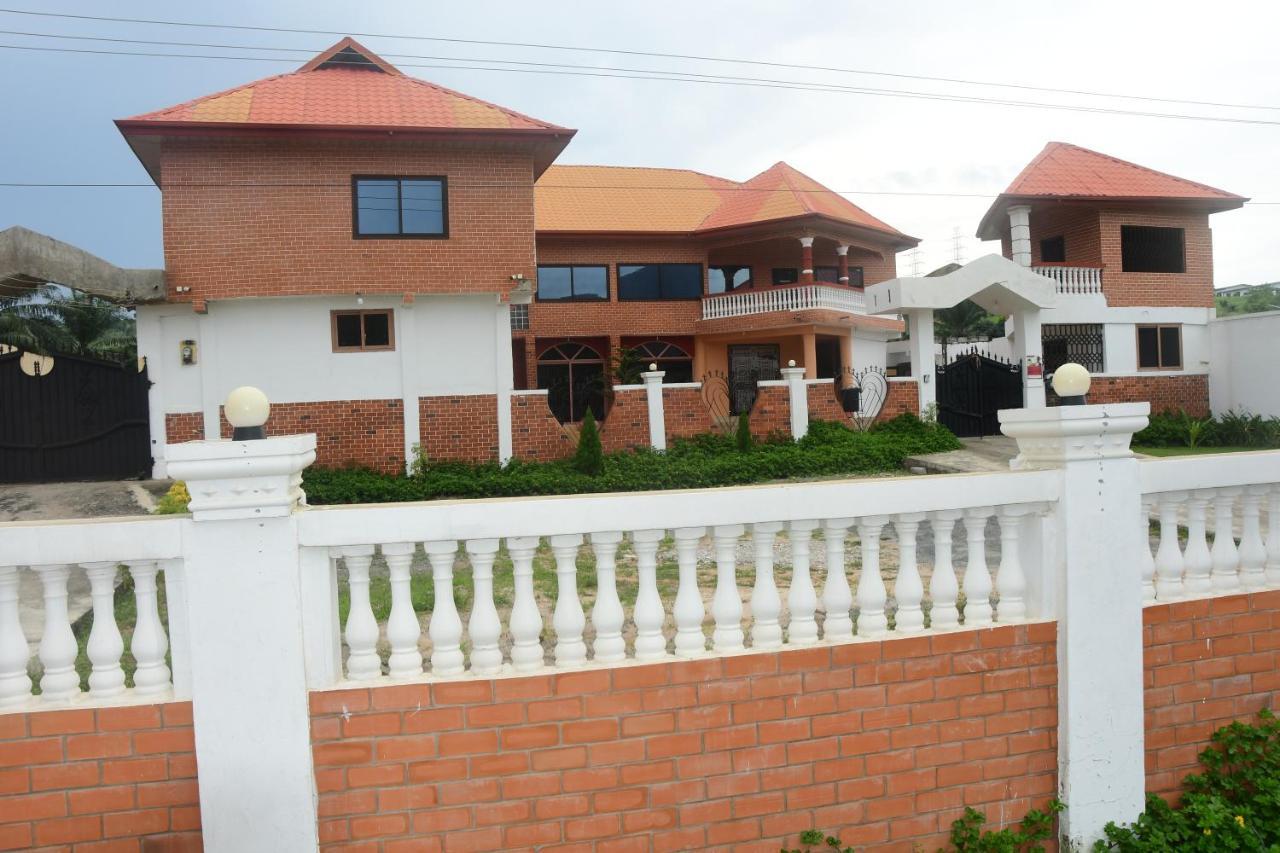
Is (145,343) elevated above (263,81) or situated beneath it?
situated beneath

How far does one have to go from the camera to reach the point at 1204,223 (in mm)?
21969

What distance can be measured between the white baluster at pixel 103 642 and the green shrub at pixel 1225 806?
352cm

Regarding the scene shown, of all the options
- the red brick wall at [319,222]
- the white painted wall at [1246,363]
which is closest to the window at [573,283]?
the red brick wall at [319,222]

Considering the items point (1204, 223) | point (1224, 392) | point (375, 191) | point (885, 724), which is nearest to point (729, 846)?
point (885, 724)

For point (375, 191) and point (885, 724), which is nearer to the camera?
point (885, 724)

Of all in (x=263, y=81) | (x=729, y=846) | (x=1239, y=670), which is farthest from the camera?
(x=263, y=81)

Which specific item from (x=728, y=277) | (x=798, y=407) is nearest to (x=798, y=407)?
(x=798, y=407)

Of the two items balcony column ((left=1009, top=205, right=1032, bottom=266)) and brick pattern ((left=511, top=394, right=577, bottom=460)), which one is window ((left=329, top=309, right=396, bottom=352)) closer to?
brick pattern ((left=511, top=394, right=577, bottom=460))

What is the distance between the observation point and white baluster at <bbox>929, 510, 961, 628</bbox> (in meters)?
3.23

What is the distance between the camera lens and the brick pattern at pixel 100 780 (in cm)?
266

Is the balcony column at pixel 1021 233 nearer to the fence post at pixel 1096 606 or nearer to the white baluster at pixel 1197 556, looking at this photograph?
the white baluster at pixel 1197 556

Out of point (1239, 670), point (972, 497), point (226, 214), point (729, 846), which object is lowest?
point (729, 846)

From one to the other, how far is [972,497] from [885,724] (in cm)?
89

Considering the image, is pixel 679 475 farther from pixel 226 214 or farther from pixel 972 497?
pixel 972 497
